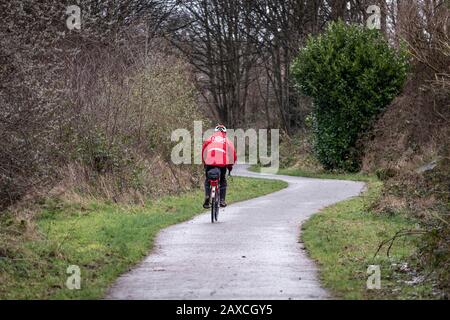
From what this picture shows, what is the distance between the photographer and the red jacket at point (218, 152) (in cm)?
1789

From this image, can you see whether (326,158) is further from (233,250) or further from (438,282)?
(438,282)

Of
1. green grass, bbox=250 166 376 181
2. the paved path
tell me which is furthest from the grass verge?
the paved path

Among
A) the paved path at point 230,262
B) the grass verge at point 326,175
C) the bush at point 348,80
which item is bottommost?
the paved path at point 230,262

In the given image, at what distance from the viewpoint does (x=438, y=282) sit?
9.65 meters

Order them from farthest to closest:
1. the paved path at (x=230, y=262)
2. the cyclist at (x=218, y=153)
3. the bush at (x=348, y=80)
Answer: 1. the bush at (x=348, y=80)
2. the cyclist at (x=218, y=153)
3. the paved path at (x=230, y=262)

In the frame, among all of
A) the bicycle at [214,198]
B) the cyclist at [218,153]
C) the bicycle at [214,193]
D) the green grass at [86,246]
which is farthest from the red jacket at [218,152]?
the green grass at [86,246]

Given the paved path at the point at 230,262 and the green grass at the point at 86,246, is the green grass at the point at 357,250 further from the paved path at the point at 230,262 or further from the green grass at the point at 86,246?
the green grass at the point at 86,246

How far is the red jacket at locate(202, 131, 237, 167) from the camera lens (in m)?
17.9

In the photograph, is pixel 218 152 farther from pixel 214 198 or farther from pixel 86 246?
pixel 86 246

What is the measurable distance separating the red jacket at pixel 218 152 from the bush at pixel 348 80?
15.8 metres

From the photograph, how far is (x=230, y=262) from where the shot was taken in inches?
467

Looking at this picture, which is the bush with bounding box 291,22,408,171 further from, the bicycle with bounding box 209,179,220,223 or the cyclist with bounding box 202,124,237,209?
the bicycle with bounding box 209,179,220,223
